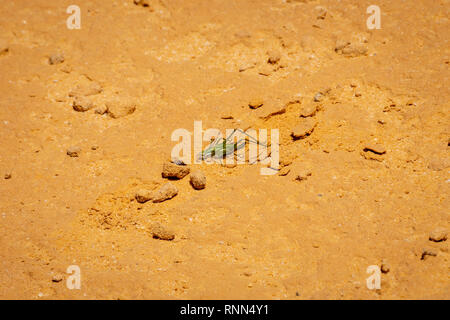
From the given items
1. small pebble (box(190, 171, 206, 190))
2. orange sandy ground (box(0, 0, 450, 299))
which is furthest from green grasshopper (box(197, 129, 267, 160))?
small pebble (box(190, 171, 206, 190))

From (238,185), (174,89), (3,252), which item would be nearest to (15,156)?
(3,252)

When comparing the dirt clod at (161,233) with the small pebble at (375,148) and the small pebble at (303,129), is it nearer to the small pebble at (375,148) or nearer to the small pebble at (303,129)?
the small pebble at (303,129)

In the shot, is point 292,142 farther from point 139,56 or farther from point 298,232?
point 139,56

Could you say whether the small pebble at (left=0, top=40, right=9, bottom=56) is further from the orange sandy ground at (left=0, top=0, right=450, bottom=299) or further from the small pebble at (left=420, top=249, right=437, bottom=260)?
the small pebble at (left=420, top=249, right=437, bottom=260)

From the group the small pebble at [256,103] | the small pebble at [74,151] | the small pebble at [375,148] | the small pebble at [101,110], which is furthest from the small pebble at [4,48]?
the small pebble at [375,148]

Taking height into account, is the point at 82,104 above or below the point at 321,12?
below

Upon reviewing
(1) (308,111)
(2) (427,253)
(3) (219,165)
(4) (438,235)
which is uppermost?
(1) (308,111)

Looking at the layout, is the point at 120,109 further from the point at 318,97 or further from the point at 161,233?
the point at 318,97

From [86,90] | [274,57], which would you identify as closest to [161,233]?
[86,90]
